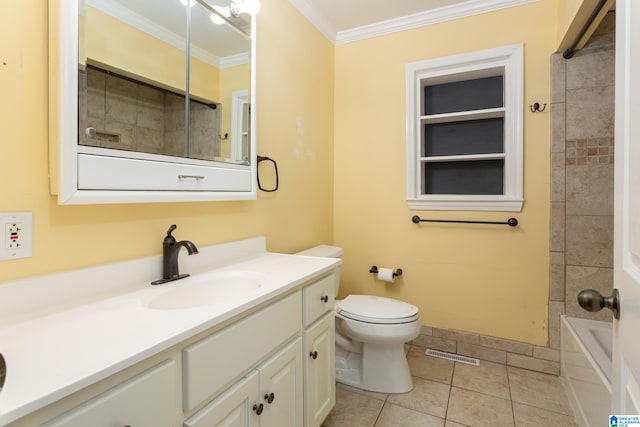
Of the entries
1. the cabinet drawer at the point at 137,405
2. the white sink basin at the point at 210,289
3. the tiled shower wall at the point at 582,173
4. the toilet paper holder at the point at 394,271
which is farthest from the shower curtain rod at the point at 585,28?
the cabinet drawer at the point at 137,405

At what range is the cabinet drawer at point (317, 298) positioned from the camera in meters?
1.34

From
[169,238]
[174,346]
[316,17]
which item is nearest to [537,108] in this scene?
[316,17]

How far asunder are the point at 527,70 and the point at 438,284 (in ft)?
4.95

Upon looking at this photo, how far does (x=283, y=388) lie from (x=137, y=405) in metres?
0.60

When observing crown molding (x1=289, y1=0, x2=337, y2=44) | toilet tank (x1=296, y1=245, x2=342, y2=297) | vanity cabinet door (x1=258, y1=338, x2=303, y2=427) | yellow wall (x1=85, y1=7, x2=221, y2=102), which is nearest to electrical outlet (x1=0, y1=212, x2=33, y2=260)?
yellow wall (x1=85, y1=7, x2=221, y2=102)

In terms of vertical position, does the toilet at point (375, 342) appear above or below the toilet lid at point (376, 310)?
below

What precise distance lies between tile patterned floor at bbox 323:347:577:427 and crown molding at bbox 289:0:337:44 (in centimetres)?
236

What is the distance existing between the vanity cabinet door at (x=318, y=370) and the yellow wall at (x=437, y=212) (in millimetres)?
1109

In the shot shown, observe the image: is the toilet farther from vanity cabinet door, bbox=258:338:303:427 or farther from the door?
the door

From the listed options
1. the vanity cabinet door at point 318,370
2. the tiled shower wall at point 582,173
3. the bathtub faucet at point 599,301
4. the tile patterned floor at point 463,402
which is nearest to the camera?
the bathtub faucet at point 599,301

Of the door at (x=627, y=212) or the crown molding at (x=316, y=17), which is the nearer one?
the door at (x=627, y=212)

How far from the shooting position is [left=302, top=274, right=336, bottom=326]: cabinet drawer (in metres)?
1.34

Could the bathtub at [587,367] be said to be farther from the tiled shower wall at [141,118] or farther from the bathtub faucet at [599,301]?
the tiled shower wall at [141,118]

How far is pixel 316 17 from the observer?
232 centimetres
